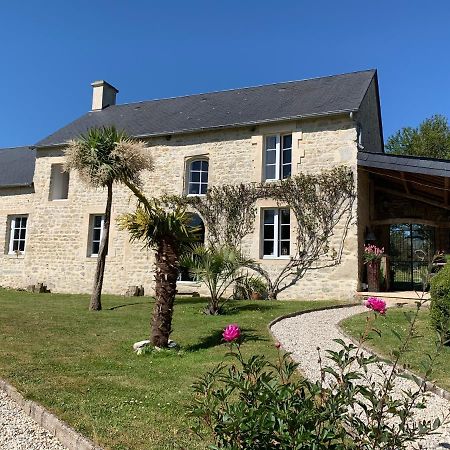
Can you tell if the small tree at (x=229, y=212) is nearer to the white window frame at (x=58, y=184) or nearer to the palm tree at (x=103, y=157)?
the palm tree at (x=103, y=157)

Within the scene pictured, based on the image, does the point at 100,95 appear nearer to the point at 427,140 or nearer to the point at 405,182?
the point at 405,182

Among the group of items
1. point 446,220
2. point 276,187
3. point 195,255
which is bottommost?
point 195,255

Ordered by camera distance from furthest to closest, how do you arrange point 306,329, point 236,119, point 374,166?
point 236,119 → point 374,166 → point 306,329

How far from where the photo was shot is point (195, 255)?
33.5ft

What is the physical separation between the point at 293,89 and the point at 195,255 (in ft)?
29.9

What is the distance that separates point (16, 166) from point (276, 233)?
42.3 feet

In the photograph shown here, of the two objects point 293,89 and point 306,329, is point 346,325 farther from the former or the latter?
point 293,89

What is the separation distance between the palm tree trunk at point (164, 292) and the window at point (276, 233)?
7363 millimetres

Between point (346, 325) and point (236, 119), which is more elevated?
point (236, 119)

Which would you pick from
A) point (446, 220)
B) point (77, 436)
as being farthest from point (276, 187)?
point (77, 436)

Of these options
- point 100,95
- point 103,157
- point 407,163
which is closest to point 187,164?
point 103,157

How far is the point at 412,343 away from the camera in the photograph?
6.69 metres

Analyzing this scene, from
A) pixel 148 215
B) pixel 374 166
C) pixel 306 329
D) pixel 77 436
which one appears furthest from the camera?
pixel 374 166

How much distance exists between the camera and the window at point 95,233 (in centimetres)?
1648
